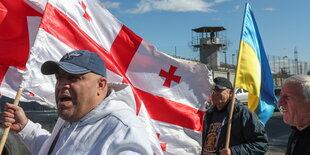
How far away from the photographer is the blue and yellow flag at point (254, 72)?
397 cm

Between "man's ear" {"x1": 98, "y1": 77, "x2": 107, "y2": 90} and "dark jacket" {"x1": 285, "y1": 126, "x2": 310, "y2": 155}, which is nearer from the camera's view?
"man's ear" {"x1": 98, "y1": 77, "x2": 107, "y2": 90}

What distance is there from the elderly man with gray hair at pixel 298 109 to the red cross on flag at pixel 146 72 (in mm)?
1324

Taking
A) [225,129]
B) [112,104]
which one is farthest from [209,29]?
[112,104]

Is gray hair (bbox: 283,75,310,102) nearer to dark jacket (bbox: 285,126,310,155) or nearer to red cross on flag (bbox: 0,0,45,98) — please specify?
dark jacket (bbox: 285,126,310,155)

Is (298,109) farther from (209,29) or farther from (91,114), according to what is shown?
(209,29)

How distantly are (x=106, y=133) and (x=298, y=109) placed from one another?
56.5 inches

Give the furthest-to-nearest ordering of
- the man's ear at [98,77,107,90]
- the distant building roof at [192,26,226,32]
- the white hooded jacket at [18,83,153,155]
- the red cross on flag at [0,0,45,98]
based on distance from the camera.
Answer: the distant building roof at [192,26,226,32] → the red cross on flag at [0,0,45,98] → the man's ear at [98,77,107,90] → the white hooded jacket at [18,83,153,155]

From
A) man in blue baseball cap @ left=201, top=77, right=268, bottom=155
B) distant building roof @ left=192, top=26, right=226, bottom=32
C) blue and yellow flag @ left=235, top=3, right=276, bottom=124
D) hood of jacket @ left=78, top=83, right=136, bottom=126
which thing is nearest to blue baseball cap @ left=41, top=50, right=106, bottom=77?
hood of jacket @ left=78, top=83, right=136, bottom=126

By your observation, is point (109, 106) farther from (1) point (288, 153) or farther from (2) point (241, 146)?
(2) point (241, 146)

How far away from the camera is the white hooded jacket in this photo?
1.77m

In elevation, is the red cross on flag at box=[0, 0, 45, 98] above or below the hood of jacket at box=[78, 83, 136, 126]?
above

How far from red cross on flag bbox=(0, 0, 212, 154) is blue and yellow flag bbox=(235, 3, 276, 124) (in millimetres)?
440

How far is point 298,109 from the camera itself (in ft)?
8.04

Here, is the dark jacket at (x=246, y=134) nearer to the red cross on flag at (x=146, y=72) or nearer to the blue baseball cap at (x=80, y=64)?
the red cross on flag at (x=146, y=72)
